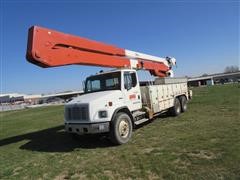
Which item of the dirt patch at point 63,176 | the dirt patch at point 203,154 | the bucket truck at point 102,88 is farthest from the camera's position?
the bucket truck at point 102,88

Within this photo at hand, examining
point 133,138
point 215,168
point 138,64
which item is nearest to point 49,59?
point 133,138

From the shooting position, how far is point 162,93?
1316cm

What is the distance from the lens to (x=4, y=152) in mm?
10227

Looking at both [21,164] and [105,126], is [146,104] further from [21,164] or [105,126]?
[21,164]

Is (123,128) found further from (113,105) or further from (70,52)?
(70,52)

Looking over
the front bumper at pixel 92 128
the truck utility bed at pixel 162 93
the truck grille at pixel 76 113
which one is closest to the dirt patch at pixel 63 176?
the front bumper at pixel 92 128

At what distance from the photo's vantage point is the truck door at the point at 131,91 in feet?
34.0

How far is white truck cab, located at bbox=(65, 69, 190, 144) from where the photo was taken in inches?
353

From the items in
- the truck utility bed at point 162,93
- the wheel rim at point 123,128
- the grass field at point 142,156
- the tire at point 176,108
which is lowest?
the grass field at point 142,156

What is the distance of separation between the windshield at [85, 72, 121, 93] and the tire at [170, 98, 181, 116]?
→ 5012 mm

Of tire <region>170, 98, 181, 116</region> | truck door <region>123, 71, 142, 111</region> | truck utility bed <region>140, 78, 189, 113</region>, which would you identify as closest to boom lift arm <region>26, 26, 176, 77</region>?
truck door <region>123, 71, 142, 111</region>

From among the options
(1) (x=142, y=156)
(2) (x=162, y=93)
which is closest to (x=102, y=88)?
(2) (x=162, y=93)

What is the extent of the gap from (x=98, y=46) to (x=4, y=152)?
5.20 metres

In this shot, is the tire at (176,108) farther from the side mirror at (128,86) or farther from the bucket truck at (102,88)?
the side mirror at (128,86)
